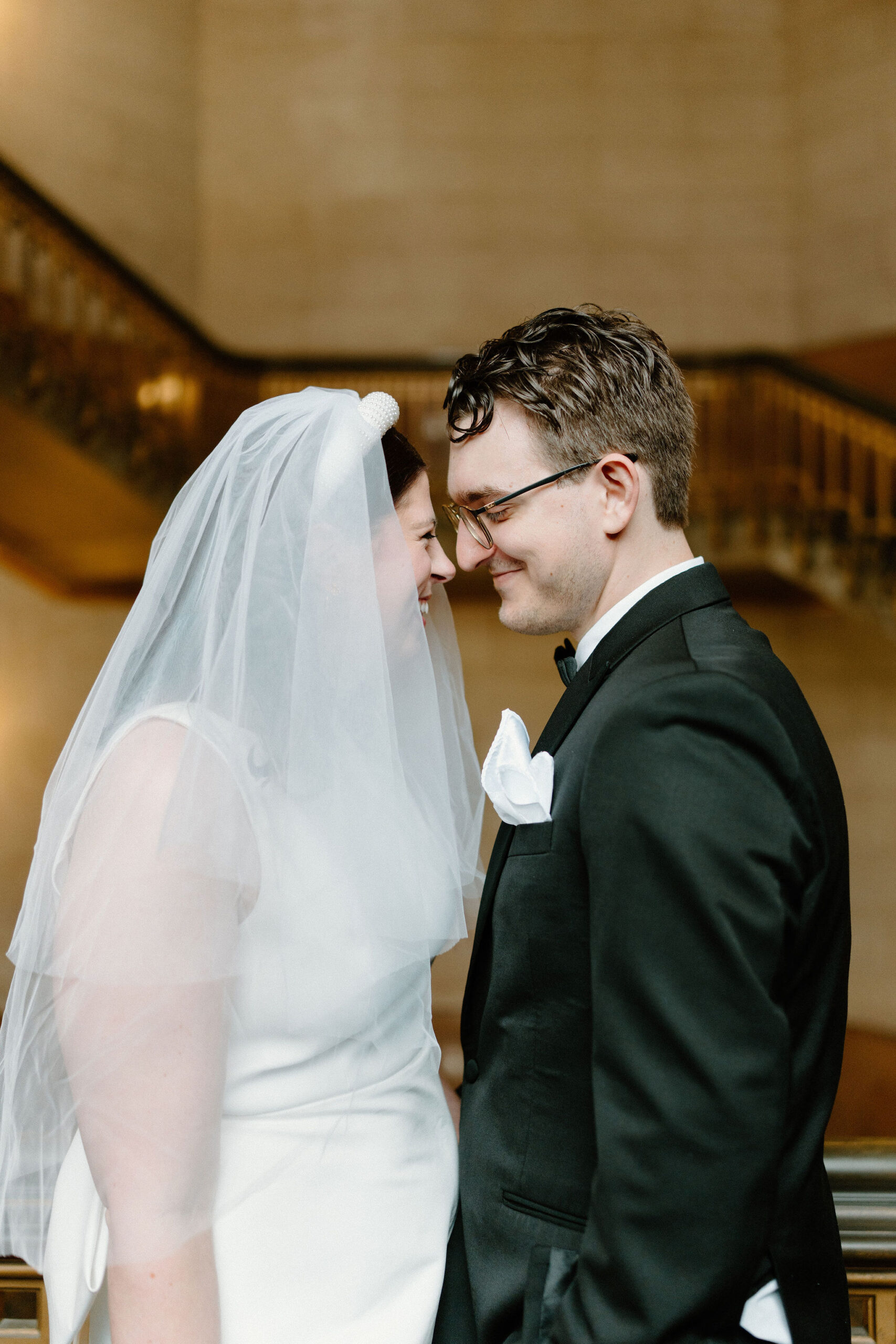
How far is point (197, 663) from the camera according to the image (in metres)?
1.37

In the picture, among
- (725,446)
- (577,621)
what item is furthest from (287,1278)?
(725,446)

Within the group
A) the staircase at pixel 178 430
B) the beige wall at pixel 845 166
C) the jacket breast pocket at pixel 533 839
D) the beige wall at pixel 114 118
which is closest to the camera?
the jacket breast pocket at pixel 533 839

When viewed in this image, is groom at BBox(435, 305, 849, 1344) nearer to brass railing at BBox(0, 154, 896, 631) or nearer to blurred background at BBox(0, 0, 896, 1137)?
brass railing at BBox(0, 154, 896, 631)

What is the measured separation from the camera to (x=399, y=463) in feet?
Answer: 5.25

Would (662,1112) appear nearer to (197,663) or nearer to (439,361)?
(197,663)

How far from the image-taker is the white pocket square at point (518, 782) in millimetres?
1320

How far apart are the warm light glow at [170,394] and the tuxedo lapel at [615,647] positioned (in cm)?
667

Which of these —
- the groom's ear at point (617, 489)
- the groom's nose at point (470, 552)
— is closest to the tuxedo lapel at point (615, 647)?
the groom's ear at point (617, 489)

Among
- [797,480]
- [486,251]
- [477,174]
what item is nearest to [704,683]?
[797,480]

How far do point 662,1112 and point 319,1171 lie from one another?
517 millimetres

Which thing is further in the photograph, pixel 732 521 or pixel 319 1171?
pixel 732 521

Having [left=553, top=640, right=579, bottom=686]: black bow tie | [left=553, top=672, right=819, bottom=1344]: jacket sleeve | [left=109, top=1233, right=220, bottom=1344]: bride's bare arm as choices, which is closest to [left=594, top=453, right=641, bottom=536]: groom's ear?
[left=553, top=640, right=579, bottom=686]: black bow tie

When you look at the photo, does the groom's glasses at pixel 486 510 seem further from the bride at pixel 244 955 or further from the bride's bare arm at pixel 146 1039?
the bride's bare arm at pixel 146 1039

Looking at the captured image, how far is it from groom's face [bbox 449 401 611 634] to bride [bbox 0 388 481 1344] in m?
0.15
